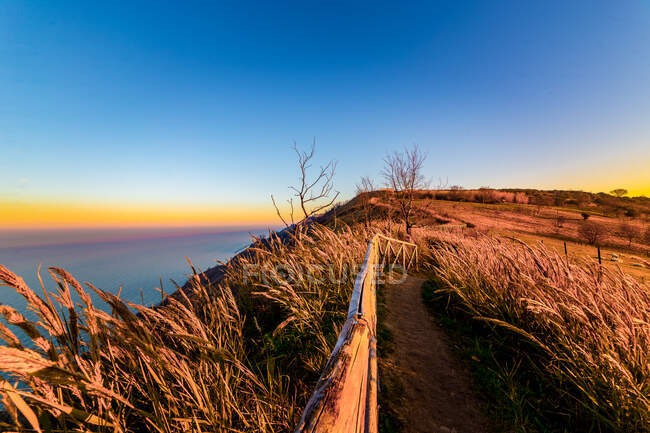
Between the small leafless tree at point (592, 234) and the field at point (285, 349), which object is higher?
the field at point (285, 349)

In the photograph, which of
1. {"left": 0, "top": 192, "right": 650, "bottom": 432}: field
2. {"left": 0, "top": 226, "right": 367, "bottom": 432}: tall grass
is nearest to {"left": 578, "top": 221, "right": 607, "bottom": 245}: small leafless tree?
{"left": 0, "top": 192, "right": 650, "bottom": 432}: field

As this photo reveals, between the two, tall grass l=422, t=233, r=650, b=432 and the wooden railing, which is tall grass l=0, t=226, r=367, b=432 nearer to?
the wooden railing

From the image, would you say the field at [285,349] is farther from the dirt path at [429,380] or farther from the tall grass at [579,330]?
the dirt path at [429,380]

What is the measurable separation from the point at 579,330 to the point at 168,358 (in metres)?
4.20

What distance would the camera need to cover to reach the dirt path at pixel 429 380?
7.48 ft

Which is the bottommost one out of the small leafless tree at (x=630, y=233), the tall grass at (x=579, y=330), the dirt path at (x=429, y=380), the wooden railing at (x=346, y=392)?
the small leafless tree at (x=630, y=233)

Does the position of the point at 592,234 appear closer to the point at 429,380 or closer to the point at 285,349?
the point at 429,380

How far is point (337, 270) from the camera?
446 cm

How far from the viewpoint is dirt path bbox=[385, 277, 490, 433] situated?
228 centimetres

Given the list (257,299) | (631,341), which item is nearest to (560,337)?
(631,341)

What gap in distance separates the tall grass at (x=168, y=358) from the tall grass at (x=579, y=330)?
235 cm

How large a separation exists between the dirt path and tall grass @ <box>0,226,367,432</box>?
1059 millimetres

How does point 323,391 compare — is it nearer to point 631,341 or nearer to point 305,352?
point 305,352

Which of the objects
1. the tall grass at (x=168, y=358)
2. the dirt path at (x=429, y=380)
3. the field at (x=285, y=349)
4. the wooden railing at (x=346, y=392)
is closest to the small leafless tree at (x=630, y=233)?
the field at (x=285, y=349)
